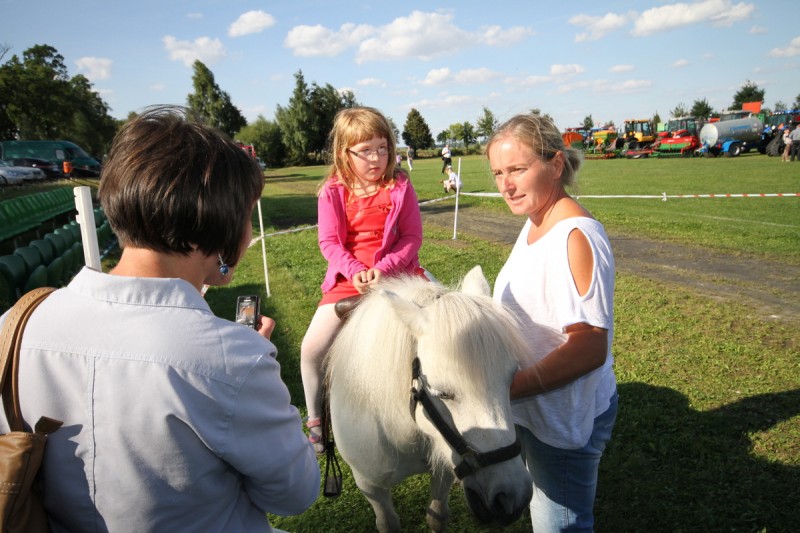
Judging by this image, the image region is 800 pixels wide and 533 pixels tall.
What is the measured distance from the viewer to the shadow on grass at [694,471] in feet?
9.39

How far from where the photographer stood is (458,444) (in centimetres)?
167

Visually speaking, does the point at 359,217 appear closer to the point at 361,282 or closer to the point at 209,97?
the point at 361,282

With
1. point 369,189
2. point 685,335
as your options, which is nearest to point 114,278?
point 369,189

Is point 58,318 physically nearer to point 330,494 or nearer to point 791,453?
point 330,494

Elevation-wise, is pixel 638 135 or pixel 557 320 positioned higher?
pixel 638 135

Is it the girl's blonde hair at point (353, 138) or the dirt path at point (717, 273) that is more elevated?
the girl's blonde hair at point (353, 138)

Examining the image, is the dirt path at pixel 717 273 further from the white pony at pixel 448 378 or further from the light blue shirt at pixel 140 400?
the light blue shirt at pixel 140 400

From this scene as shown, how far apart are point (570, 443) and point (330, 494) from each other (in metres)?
1.84

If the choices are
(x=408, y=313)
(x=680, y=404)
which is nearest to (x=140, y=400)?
(x=408, y=313)

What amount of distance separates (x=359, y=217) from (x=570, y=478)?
6.25ft

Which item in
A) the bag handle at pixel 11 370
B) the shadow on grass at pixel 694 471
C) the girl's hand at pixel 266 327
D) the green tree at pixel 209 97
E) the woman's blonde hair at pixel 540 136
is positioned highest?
the green tree at pixel 209 97

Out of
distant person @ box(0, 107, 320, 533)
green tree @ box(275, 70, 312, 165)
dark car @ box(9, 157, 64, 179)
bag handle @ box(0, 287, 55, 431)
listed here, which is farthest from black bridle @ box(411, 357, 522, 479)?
green tree @ box(275, 70, 312, 165)

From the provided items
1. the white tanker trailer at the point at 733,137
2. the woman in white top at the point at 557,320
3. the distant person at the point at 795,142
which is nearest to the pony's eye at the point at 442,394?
the woman in white top at the point at 557,320

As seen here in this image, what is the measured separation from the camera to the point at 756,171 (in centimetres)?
2028
